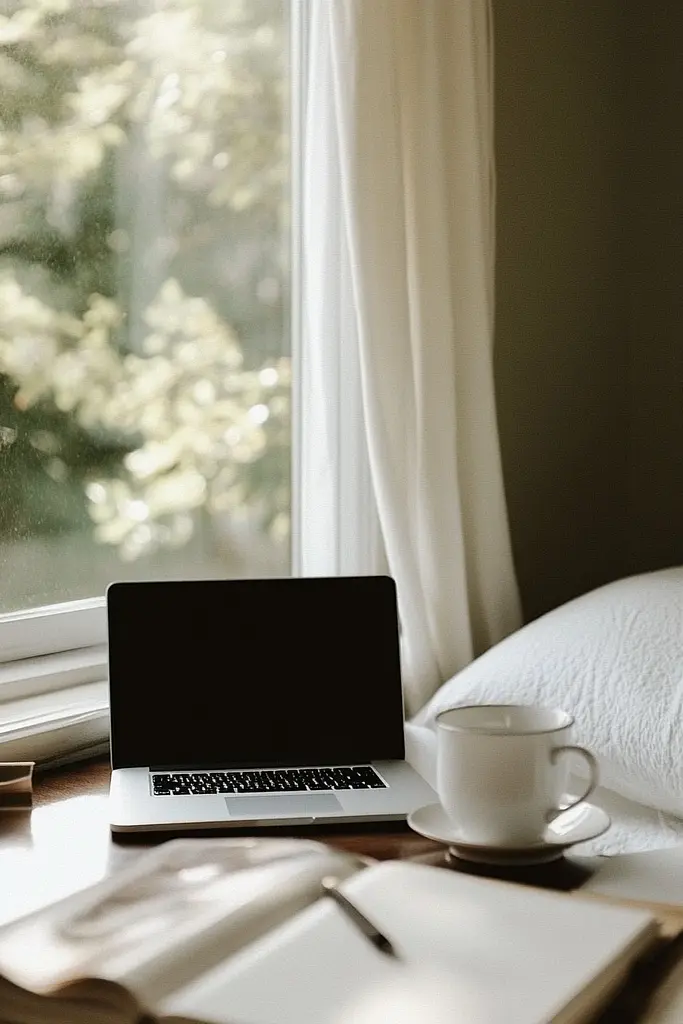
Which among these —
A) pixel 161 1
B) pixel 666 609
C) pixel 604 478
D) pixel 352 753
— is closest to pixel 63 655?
pixel 352 753

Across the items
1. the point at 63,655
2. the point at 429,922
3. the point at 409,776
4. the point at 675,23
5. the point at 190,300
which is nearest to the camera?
the point at 429,922

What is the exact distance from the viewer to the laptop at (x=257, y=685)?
1.13 metres

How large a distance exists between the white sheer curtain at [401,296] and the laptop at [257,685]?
0.32 metres

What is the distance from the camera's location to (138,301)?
4.99ft

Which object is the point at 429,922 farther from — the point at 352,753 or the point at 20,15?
the point at 20,15

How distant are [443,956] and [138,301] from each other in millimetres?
1037

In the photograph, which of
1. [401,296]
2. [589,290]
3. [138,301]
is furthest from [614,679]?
[589,290]

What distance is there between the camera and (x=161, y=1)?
4.96 ft

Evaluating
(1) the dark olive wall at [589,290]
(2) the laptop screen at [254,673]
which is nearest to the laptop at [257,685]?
(2) the laptop screen at [254,673]

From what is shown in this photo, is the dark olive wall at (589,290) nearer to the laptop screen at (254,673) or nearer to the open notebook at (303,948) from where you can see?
the laptop screen at (254,673)

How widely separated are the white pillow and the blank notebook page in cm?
42

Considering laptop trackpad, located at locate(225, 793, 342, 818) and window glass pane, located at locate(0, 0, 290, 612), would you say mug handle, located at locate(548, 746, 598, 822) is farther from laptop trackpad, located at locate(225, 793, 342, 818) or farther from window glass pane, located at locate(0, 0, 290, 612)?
window glass pane, located at locate(0, 0, 290, 612)

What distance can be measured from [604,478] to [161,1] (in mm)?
1091

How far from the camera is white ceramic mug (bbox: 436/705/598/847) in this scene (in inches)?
33.7
